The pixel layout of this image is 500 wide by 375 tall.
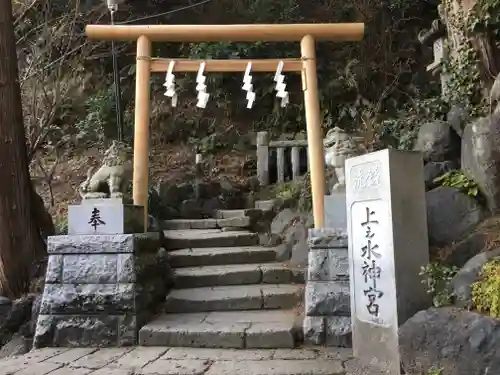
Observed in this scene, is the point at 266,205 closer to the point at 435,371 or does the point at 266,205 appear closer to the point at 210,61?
the point at 210,61

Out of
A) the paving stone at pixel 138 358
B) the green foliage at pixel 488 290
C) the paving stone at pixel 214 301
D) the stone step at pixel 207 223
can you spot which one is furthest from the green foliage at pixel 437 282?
the stone step at pixel 207 223

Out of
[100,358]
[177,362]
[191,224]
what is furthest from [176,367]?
[191,224]

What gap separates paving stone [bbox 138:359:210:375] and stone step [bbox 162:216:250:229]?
3.76m

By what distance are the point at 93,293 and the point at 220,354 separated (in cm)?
146

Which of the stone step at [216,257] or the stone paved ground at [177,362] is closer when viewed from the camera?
the stone paved ground at [177,362]

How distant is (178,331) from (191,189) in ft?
15.6

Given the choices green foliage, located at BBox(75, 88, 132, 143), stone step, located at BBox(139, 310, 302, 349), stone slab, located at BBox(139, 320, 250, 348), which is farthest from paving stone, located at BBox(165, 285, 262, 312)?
green foliage, located at BBox(75, 88, 132, 143)

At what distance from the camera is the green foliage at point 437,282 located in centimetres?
358

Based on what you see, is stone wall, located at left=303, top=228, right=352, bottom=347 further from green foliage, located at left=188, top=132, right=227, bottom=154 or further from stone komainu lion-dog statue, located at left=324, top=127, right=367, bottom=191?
green foliage, located at left=188, top=132, right=227, bottom=154

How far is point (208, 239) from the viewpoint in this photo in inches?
275

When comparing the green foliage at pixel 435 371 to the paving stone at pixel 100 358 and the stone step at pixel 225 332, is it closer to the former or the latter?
the stone step at pixel 225 332

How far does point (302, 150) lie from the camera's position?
974 cm

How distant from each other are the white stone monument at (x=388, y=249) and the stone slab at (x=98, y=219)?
8.08 ft

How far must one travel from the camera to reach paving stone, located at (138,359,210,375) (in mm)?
3909
